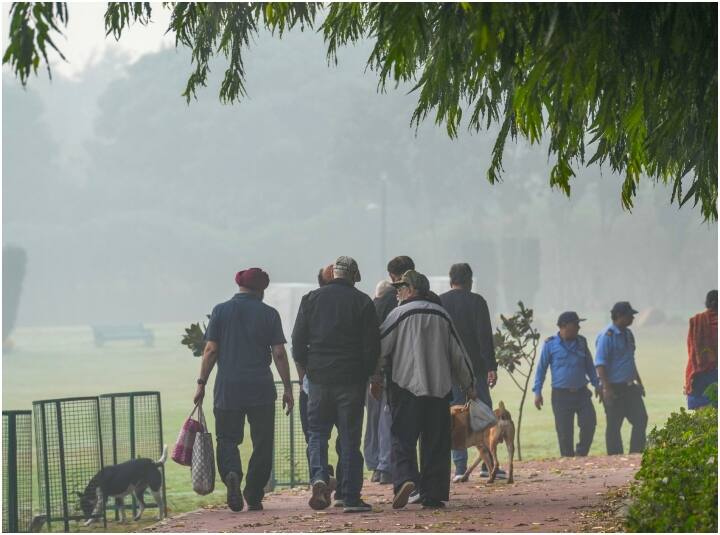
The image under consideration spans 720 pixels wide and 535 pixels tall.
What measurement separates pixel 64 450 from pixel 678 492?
18.0 feet

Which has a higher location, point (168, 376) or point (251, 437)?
point (168, 376)

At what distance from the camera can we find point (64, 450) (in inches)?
421

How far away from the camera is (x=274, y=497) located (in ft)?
37.5

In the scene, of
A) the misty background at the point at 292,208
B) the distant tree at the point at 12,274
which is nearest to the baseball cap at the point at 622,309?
the distant tree at the point at 12,274

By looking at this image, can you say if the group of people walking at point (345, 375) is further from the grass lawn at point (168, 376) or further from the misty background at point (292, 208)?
the misty background at point (292, 208)

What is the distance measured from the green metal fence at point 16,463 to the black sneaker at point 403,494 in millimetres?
2645

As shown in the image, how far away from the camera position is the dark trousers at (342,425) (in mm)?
9383

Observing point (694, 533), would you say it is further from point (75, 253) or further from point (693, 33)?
point (75, 253)

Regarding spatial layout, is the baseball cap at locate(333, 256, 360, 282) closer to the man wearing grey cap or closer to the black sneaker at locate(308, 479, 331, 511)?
the black sneaker at locate(308, 479, 331, 511)

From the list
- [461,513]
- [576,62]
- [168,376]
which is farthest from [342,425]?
[168,376]

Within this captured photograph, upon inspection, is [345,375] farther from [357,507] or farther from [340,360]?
[357,507]

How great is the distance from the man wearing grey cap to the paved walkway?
2.39 m

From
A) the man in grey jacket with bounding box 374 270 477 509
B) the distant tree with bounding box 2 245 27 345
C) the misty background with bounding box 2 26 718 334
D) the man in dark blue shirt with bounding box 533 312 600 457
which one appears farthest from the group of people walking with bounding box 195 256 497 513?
the misty background with bounding box 2 26 718 334

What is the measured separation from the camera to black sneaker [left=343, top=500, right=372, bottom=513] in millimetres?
9477
